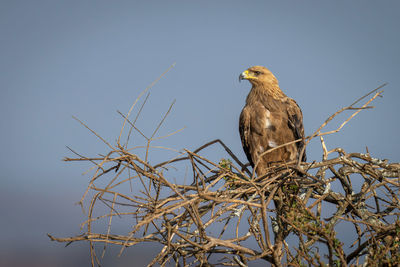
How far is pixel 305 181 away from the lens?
3.49 meters

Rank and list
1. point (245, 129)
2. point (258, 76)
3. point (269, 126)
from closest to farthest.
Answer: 1. point (269, 126)
2. point (245, 129)
3. point (258, 76)

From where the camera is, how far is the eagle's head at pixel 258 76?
598 centimetres

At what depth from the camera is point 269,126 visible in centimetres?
547

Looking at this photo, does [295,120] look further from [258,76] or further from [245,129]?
[258,76]

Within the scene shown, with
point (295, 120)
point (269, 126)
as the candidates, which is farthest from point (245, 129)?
point (295, 120)

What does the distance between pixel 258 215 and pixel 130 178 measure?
107cm

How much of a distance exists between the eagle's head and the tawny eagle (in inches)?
3.1

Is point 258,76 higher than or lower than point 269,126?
higher

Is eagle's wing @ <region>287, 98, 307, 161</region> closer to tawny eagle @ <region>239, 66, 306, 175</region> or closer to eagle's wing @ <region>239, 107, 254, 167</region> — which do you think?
tawny eagle @ <region>239, 66, 306, 175</region>

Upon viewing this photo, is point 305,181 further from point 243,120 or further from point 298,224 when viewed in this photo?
point 243,120

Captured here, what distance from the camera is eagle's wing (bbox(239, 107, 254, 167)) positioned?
562cm

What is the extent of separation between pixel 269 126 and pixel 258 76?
3.05 feet

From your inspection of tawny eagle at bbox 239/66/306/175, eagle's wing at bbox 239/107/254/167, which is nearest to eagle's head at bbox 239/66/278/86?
tawny eagle at bbox 239/66/306/175

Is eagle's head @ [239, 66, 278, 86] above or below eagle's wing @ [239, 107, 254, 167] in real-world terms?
above
